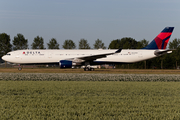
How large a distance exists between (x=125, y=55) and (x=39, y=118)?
30528 mm

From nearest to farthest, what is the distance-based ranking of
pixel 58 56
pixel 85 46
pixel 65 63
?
1. pixel 65 63
2. pixel 58 56
3. pixel 85 46

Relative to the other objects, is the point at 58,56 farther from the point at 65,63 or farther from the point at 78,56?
the point at 65,63

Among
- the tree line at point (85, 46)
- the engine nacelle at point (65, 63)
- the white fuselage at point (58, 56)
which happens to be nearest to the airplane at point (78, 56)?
the white fuselage at point (58, 56)

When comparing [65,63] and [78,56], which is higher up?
[78,56]

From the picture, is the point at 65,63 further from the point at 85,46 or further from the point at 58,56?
the point at 85,46

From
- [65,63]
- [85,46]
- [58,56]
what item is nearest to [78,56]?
[58,56]

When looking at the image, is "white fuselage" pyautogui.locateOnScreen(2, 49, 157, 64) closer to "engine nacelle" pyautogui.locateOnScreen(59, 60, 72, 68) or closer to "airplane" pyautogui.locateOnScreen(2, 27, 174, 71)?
"airplane" pyautogui.locateOnScreen(2, 27, 174, 71)

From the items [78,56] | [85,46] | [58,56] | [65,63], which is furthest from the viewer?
[85,46]

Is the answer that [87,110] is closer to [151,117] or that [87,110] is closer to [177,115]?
[151,117]

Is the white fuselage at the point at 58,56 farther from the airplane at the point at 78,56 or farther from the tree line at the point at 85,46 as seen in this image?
A: the tree line at the point at 85,46

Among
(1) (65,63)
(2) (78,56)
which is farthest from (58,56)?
(1) (65,63)

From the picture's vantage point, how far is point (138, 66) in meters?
61.1

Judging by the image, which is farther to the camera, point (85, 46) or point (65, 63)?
point (85, 46)

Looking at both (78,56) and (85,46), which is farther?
(85,46)
